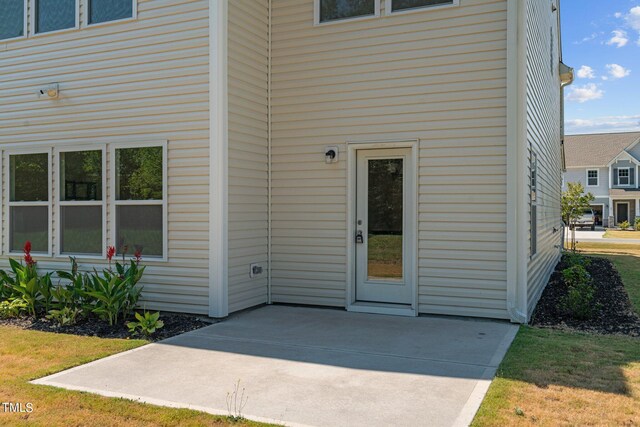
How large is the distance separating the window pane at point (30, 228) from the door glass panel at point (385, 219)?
4734mm

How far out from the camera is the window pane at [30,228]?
26.0ft

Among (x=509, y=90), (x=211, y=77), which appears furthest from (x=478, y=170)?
(x=211, y=77)

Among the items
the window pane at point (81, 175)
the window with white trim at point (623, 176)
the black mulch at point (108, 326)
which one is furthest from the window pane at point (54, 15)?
the window with white trim at point (623, 176)

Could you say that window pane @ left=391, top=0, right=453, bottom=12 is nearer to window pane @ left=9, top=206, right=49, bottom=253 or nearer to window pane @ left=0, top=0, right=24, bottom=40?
window pane @ left=0, top=0, right=24, bottom=40

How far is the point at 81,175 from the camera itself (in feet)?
25.0

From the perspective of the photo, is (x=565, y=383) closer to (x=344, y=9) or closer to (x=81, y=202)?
(x=344, y=9)

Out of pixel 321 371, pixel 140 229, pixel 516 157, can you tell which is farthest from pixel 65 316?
pixel 516 157


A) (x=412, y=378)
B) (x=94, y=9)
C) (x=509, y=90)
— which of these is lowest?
(x=412, y=378)

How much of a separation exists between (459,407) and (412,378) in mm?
688

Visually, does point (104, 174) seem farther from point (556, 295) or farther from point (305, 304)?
point (556, 295)

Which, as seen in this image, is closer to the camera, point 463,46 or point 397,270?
point 463,46

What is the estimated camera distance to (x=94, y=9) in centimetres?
758

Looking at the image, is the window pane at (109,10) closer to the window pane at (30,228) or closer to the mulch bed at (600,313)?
the window pane at (30,228)

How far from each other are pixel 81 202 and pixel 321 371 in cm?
476
